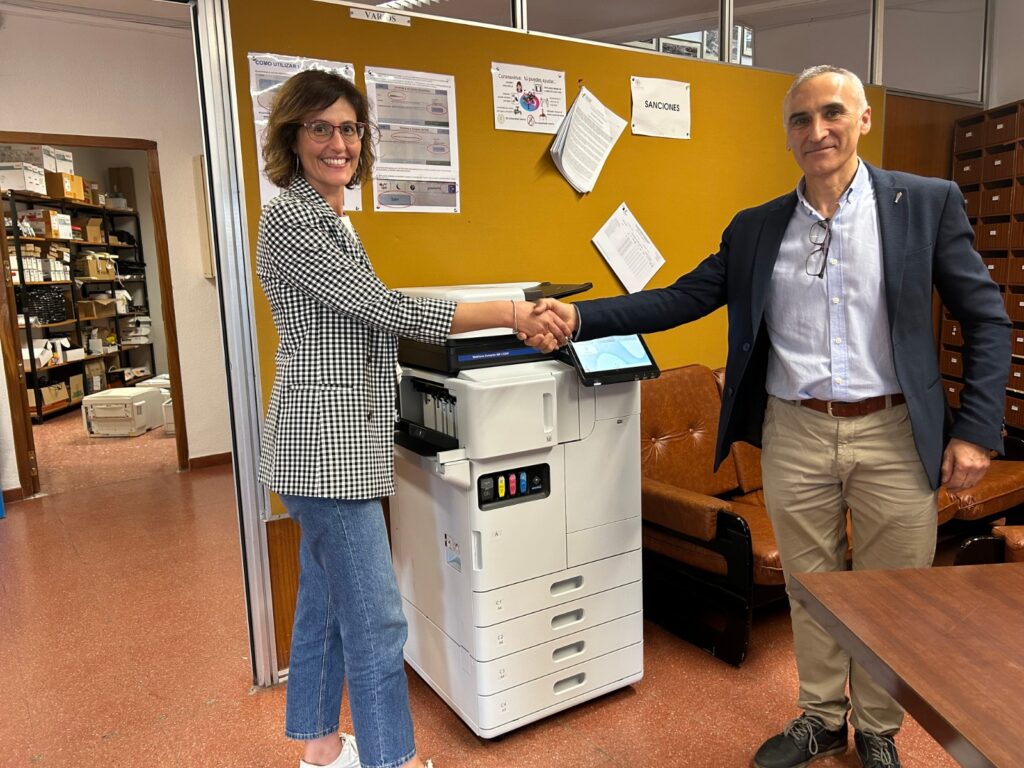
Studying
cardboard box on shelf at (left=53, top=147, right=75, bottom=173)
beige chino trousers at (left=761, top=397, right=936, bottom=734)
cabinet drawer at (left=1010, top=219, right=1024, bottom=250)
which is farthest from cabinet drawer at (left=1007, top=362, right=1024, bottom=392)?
cardboard box on shelf at (left=53, top=147, right=75, bottom=173)

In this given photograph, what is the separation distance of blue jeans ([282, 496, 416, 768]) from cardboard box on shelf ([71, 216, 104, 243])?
22.7 feet

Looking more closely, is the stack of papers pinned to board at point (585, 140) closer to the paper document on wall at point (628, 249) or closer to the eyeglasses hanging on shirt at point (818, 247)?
the paper document on wall at point (628, 249)

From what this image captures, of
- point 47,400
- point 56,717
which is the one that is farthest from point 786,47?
point 47,400

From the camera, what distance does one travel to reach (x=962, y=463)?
1.68 meters

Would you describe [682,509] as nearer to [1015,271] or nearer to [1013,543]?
[1013,543]

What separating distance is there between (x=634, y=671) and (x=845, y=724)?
60cm

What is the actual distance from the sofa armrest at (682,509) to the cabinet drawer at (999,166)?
2.94 m

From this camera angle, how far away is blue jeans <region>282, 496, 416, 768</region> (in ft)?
5.39

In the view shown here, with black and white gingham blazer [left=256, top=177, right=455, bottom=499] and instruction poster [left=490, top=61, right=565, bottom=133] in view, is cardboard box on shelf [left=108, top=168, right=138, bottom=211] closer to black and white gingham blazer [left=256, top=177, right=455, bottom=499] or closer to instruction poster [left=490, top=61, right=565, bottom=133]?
instruction poster [left=490, top=61, right=565, bottom=133]

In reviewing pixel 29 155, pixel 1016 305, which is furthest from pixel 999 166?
pixel 29 155

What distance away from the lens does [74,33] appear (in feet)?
15.0

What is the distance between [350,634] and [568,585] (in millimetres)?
704

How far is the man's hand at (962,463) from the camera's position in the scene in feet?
5.49

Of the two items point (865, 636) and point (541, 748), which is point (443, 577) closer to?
point (541, 748)
